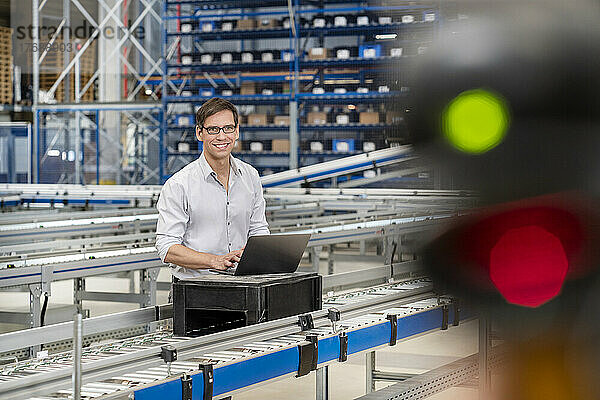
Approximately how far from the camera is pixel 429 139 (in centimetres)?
64

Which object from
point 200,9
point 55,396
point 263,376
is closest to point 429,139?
point 55,396

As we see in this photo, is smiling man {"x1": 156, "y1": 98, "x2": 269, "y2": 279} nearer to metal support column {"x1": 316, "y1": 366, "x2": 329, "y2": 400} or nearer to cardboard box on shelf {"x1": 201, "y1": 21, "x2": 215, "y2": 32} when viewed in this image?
metal support column {"x1": 316, "y1": 366, "x2": 329, "y2": 400}

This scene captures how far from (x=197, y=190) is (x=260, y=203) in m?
0.26

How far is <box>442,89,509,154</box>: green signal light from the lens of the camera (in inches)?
23.8

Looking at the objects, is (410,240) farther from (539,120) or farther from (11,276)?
(11,276)

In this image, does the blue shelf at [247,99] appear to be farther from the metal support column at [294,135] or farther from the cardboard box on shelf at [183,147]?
the cardboard box on shelf at [183,147]

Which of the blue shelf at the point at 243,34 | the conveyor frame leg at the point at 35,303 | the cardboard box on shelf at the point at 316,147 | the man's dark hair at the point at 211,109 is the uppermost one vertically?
the blue shelf at the point at 243,34

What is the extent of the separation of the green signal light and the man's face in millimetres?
2156

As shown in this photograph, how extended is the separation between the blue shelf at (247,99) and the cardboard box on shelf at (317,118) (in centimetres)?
47

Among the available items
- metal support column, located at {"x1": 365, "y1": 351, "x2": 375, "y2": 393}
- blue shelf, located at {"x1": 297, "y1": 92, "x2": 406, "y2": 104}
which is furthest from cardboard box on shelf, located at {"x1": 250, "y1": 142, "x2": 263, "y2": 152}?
metal support column, located at {"x1": 365, "y1": 351, "x2": 375, "y2": 393}

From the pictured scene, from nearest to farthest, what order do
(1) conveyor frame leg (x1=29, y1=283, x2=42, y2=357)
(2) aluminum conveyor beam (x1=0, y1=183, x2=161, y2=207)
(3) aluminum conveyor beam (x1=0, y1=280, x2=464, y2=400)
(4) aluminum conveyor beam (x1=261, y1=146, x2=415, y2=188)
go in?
(3) aluminum conveyor beam (x1=0, y1=280, x2=464, y2=400) → (1) conveyor frame leg (x1=29, y1=283, x2=42, y2=357) → (2) aluminum conveyor beam (x1=0, y1=183, x2=161, y2=207) → (4) aluminum conveyor beam (x1=261, y1=146, x2=415, y2=188)

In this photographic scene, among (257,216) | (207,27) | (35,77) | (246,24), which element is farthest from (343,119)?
(257,216)

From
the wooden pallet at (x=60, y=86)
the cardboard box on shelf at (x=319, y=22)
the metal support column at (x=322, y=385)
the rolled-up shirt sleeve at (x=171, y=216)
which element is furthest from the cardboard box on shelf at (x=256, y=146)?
the rolled-up shirt sleeve at (x=171, y=216)

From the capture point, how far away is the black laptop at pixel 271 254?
2.47m
